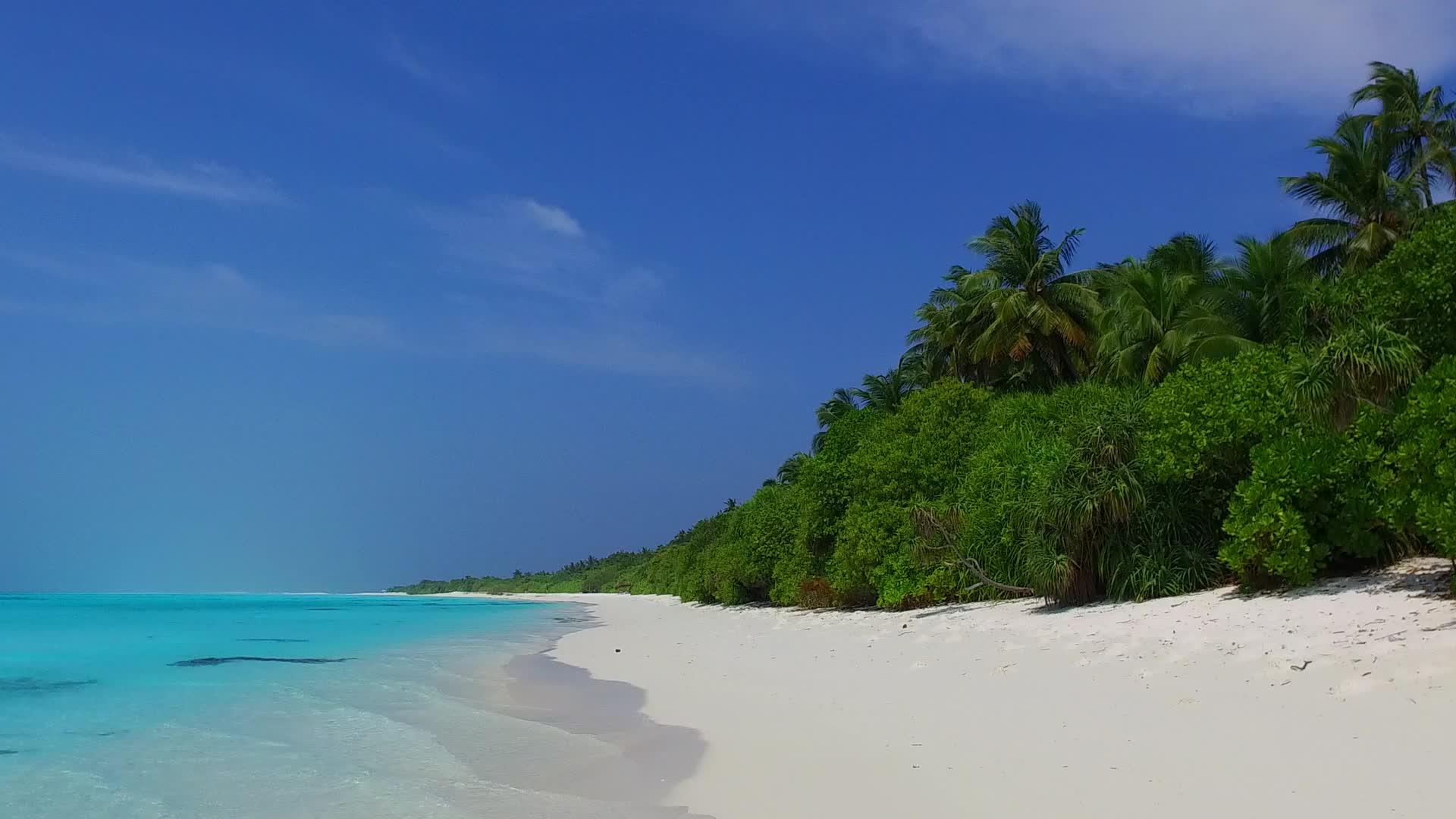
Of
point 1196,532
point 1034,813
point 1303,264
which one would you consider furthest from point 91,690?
point 1303,264

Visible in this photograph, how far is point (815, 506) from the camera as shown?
26625mm

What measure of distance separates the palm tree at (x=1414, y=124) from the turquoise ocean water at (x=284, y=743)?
95.2 ft

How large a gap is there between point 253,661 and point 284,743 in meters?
12.7

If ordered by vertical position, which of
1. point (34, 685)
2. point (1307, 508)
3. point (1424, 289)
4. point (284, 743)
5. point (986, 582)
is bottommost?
point (284, 743)

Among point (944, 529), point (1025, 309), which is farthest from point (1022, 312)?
point (944, 529)

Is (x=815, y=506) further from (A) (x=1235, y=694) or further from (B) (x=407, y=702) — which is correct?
(A) (x=1235, y=694)

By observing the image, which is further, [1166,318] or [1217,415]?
[1166,318]

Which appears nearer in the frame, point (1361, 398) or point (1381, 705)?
point (1381, 705)

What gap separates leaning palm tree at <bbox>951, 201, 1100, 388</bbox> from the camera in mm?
31672

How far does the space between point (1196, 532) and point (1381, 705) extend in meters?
8.39

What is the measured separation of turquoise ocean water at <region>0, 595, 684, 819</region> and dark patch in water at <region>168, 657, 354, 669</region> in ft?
0.30

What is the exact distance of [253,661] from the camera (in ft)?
64.8

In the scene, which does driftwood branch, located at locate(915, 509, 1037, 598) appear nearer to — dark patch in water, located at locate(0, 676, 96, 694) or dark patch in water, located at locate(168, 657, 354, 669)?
dark patch in water, located at locate(168, 657, 354, 669)

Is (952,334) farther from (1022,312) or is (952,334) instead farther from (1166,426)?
Result: (1166,426)
